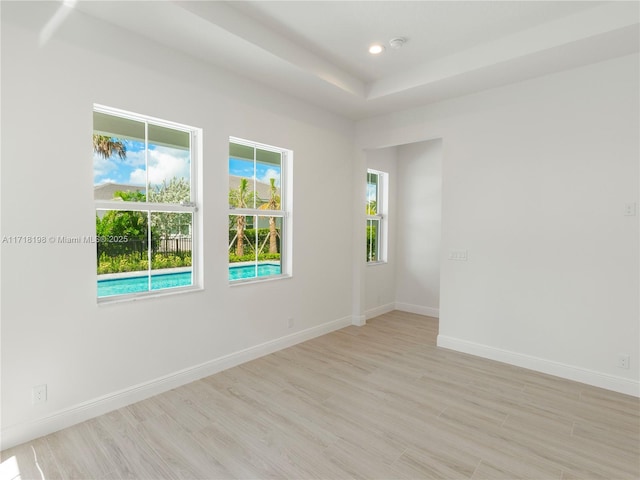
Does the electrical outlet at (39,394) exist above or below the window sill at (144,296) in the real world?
below

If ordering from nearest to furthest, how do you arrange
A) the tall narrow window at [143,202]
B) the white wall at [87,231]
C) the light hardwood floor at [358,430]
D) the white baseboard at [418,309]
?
1. the light hardwood floor at [358,430]
2. the white wall at [87,231]
3. the tall narrow window at [143,202]
4. the white baseboard at [418,309]

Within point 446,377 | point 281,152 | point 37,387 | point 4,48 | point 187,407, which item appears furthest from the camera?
point 281,152

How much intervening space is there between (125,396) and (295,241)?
7.21 ft

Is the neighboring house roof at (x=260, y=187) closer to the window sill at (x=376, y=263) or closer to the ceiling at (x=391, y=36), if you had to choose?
the ceiling at (x=391, y=36)

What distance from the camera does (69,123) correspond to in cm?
239

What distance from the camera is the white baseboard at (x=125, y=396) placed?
223cm

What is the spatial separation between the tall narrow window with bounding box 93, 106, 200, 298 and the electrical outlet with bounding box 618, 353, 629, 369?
384 cm

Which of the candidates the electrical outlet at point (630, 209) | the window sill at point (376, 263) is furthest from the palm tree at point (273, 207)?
the electrical outlet at point (630, 209)

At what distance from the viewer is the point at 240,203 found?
359cm

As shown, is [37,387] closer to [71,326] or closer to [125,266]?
[71,326]

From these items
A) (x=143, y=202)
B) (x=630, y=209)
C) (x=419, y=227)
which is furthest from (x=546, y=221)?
(x=143, y=202)

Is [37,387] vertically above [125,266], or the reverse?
[125,266]

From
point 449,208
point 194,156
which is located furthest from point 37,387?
point 449,208

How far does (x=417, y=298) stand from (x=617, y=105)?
11.7ft
